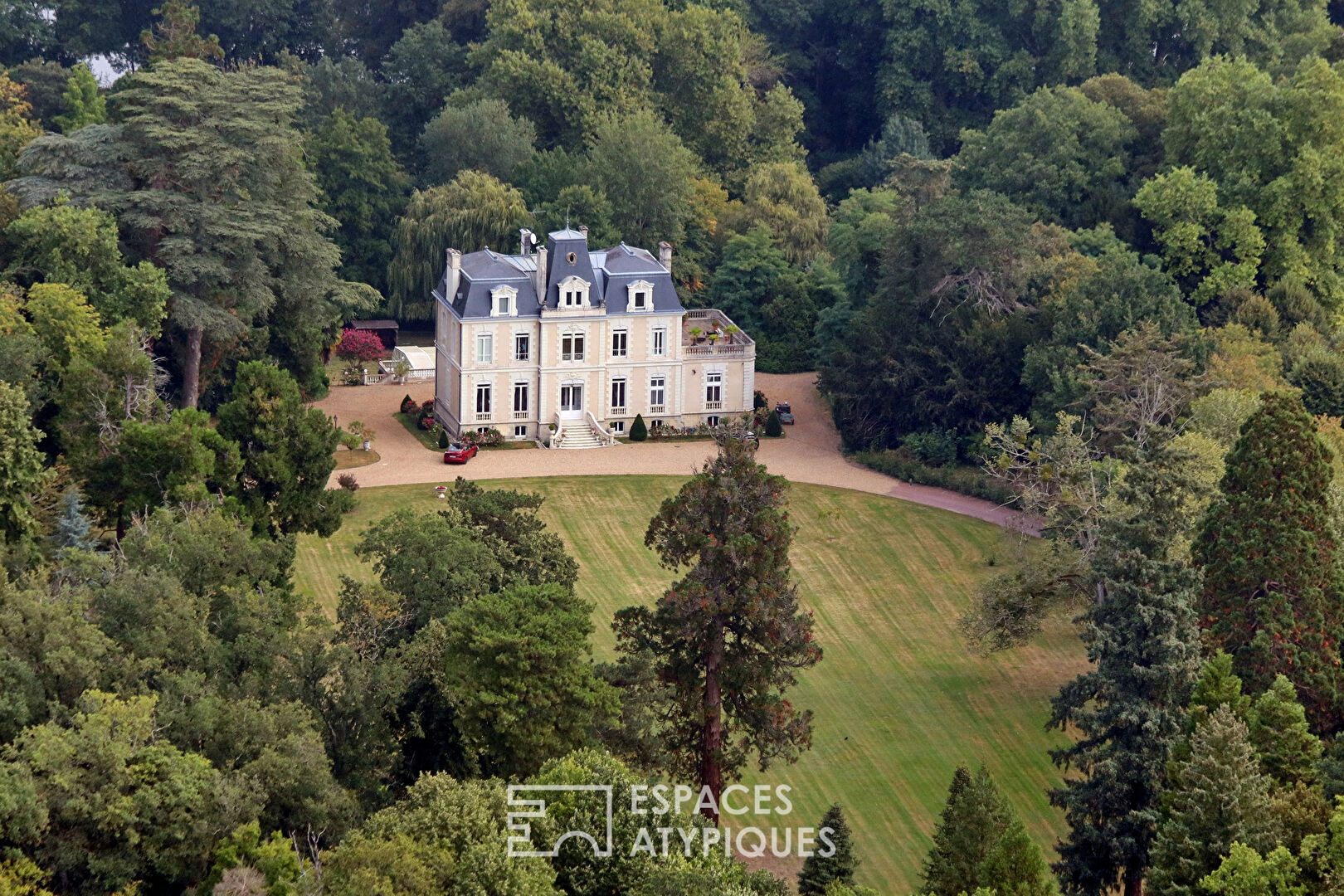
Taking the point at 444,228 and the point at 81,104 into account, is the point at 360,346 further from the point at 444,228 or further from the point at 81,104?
the point at 81,104

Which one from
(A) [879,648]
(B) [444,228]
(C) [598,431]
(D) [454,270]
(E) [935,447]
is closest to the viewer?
(A) [879,648]

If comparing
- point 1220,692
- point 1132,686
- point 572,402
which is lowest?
point 572,402

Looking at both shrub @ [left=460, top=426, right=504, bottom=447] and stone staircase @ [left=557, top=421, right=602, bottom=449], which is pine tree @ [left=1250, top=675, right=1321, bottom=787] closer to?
stone staircase @ [left=557, top=421, right=602, bottom=449]

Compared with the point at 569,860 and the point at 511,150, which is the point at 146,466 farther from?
the point at 511,150

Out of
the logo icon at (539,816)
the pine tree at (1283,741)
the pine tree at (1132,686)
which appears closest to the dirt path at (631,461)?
the pine tree at (1132,686)

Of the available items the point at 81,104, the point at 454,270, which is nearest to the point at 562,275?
the point at 454,270

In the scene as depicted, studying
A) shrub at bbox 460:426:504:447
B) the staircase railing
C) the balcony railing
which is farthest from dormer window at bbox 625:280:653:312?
shrub at bbox 460:426:504:447

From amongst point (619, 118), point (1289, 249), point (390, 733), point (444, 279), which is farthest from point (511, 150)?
point (390, 733)
